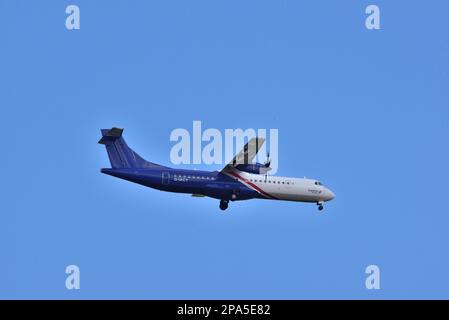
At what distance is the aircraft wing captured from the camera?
259 ft

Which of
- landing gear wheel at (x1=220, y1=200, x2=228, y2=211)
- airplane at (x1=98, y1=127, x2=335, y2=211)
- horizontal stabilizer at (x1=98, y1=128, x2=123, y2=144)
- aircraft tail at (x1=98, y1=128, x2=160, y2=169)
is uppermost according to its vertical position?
horizontal stabilizer at (x1=98, y1=128, x2=123, y2=144)

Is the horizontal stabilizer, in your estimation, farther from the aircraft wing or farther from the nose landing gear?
the nose landing gear

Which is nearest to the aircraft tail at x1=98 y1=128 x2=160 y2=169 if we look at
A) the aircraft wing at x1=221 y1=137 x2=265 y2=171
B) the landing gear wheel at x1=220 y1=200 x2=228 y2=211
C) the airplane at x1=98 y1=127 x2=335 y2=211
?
the airplane at x1=98 y1=127 x2=335 y2=211

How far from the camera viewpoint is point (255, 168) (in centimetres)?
8044

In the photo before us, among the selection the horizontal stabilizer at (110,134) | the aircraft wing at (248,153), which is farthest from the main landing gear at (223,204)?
the horizontal stabilizer at (110,134)

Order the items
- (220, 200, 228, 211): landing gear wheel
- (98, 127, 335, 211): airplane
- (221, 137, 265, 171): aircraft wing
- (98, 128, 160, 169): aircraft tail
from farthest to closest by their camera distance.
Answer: (220, 200, 228, 211): landing gear wheel → (221, 137, 265, 171): aircraft wing → (98, 128, 160, 169): aircraft tail → (98, 127, 335, 211): airplane

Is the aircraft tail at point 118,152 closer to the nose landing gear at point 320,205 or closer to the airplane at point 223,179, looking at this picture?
the airplane at point 223,179

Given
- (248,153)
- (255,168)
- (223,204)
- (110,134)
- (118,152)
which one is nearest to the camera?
(110,134)

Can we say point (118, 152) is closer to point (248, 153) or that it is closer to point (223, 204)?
point (223, 204)

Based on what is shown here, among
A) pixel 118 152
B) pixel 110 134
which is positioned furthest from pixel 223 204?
pixel 110 134

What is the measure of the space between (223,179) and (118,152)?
8203mm

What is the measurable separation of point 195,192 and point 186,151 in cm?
309
